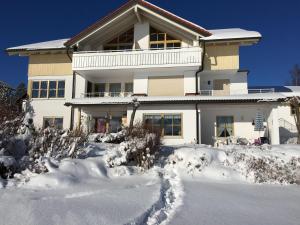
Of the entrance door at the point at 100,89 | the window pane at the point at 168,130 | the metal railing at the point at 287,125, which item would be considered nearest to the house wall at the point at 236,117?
the window pane at the point at 168,130

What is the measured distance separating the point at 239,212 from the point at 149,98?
14.5 meters

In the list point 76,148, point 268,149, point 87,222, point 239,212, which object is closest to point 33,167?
point 76,148

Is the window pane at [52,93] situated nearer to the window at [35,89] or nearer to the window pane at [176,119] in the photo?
the window at [35,89]

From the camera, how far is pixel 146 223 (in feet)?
14.7

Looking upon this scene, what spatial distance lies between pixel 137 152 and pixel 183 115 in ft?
34.1

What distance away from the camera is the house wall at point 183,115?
19.4m

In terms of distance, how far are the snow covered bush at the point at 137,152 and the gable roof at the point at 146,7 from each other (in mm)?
12382

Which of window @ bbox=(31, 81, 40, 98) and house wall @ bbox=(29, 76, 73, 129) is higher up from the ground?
window @ bbox=(31, 81, 40, 98)

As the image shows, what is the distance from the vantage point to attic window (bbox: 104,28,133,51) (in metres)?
23.1

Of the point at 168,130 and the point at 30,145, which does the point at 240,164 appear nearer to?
the point at 30,145

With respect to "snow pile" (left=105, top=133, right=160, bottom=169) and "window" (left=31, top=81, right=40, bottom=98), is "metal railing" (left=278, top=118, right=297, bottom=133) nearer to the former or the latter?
"snow pile" (left=105, top=133, right=160, bottom=169)

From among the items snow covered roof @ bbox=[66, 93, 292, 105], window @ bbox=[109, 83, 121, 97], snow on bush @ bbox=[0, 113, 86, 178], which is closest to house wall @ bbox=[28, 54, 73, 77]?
window @ bbox=[109, 83, 121, 97]

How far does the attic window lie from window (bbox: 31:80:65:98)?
4.76 meters

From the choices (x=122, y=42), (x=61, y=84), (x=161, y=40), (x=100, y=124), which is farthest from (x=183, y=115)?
(x=61, y=84)
